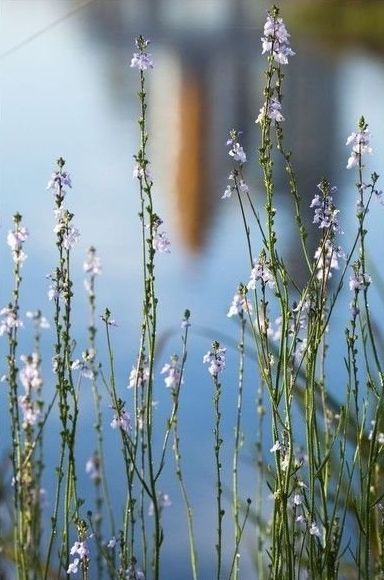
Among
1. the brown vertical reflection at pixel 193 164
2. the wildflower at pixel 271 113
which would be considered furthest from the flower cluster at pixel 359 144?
the brown vertical reflection at pixel 193 164

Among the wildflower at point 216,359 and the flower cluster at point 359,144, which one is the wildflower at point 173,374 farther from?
the flower cluster at point 359,144

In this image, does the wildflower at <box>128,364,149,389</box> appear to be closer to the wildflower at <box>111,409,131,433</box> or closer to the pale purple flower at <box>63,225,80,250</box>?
the wildflower at <box>111,409,131,433</box>

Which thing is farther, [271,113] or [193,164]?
[193,164]

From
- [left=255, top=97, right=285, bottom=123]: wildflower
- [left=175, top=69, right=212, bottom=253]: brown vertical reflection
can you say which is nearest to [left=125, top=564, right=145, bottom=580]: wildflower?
[left=255, top=97, right=285, bottom=123]: wildflower

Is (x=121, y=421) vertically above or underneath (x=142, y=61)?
underneath

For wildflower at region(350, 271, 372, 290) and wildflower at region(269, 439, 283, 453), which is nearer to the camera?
wildflower at region(269, 439, 283, 453)

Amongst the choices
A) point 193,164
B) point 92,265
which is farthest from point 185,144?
point 92,265

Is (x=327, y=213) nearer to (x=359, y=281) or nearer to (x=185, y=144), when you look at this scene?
(x=359, y=281)

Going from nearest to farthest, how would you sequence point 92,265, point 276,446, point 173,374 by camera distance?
Result: 1. point 276,446
2. point 173,374
3. point 92,265

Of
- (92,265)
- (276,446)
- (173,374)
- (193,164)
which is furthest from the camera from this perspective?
(193,164)
